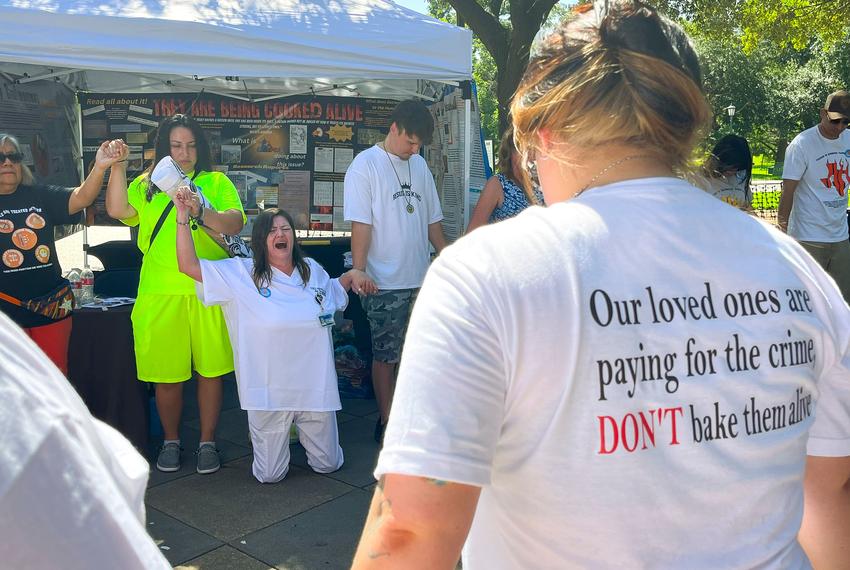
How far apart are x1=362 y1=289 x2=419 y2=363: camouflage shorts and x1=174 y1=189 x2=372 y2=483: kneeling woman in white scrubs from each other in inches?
18.4

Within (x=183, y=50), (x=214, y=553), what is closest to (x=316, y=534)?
(x=214, y=553)

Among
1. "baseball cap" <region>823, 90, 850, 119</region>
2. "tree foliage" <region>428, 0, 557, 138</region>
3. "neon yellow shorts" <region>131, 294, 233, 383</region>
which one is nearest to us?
"neon yellow shorts" <region>131, 294, 233, 383</region>

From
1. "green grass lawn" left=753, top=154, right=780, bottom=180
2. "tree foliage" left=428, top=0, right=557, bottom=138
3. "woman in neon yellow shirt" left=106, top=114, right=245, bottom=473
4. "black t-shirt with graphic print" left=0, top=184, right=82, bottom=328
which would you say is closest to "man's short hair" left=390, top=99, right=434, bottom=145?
"woman in neon yellow shirt" left=106, top=114, right=245, bottom=473

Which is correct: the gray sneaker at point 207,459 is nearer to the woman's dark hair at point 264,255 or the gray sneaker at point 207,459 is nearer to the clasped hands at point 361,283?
the woman's dark hair at point 264,255

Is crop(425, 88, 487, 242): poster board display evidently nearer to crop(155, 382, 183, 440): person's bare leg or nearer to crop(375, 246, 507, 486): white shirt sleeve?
crop(155, 382, 183, 440): person's bare leg

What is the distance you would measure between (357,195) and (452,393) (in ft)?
12.6

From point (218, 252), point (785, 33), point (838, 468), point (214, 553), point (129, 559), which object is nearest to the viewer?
point (129, 559)

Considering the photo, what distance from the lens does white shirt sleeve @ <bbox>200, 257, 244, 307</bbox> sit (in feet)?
13.4

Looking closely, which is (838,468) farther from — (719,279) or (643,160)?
(643,160)

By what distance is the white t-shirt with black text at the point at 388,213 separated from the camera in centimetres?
470

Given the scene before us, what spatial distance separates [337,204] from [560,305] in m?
6.29

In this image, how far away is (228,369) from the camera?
4.43 meters

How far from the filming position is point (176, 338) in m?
4.34

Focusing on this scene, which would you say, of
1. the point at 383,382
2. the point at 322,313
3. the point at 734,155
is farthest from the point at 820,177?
the point at 322,313
